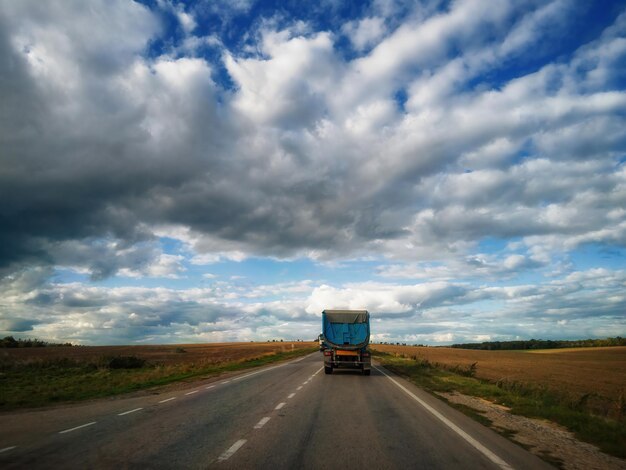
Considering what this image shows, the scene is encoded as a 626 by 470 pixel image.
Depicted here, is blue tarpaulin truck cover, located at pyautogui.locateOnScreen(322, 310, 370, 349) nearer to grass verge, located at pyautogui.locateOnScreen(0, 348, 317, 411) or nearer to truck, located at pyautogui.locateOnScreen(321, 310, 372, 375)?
truck, located at pyautogui.locateOnScreen(321, 310, 372, 375)

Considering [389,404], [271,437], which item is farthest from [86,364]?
[271,437]

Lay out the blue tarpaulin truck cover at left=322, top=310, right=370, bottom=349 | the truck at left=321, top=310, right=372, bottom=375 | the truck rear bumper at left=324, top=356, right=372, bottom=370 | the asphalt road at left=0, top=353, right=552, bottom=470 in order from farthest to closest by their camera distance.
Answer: the blue tarpaulin truck cover at left=322, top=310, right=370, bottom=349, the truck at left=321, top=310, right=372, bottom=375, the truck rear bumper at left=324, top=356, right=372, bottom=370, the asphalt road at left=0, top=353, right=552, bottom=470

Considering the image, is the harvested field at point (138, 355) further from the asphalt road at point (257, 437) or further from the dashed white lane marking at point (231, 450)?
the dashed white lane marking at point (231, 450)

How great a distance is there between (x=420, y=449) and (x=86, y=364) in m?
40.2

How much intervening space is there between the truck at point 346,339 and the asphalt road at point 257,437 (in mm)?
12001

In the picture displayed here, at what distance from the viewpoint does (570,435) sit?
9562mm

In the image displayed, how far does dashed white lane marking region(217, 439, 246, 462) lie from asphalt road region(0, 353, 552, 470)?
16 millimetres

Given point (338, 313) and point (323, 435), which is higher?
point (338, 313)

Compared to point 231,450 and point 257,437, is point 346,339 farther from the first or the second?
point 231,450

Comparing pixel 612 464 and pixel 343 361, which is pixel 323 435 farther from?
pixel 343 361

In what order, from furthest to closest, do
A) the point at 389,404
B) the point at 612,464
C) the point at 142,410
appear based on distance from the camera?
1. the point at 389,404
2. the point at 142,410
3. the point at 612,464

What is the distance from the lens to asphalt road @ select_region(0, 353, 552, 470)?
658 cm

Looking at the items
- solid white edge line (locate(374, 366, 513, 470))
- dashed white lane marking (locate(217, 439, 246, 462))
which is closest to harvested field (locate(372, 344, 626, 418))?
solid white edge line (locate(374, 366, 513, 470))

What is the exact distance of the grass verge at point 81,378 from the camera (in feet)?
59.6
